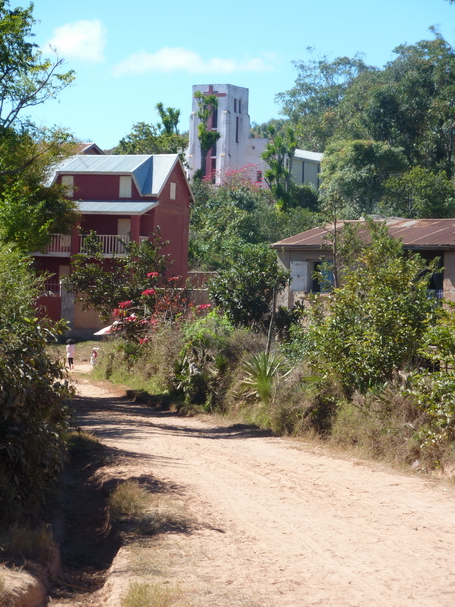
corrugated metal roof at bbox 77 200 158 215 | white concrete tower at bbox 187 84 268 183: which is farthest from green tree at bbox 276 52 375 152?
corrugated metal roof at bbox 77 200 158 215

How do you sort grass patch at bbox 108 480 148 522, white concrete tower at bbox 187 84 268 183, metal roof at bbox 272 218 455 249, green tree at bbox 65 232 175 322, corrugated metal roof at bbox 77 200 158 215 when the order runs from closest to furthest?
grass patch at bbox 108 480 148 522 < metal roof at bbox 272 218 455 249 < green tree at bbox 65 232 175 322 < corrugated metal roof at bbox 77 200 158 215 < white concrete tower at bbox 187 84 268 183

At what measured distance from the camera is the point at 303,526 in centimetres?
824

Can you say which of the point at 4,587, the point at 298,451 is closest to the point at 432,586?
the point at 4,587

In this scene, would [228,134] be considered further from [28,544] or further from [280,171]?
[28,544]

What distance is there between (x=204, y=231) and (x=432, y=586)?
4309 cm

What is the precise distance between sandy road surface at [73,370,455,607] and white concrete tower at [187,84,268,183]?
66.2 meters

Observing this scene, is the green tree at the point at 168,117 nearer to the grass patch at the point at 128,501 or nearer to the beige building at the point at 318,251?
the beige building at the point at 318,251

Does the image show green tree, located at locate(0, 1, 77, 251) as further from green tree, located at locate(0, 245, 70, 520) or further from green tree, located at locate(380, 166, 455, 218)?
green tree, located at locate(380, 166, 455, 218)

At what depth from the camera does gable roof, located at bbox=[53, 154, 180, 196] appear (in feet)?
131

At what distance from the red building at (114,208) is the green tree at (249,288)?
1592 cm

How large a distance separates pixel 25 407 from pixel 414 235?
677 inches

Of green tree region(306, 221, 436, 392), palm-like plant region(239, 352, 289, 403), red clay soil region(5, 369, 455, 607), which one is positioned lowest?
red clay soil region(5, 369, 455, 607)

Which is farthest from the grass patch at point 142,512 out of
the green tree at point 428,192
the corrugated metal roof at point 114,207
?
the green tree at point 428,192

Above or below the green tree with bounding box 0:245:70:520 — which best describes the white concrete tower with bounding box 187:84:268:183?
above
